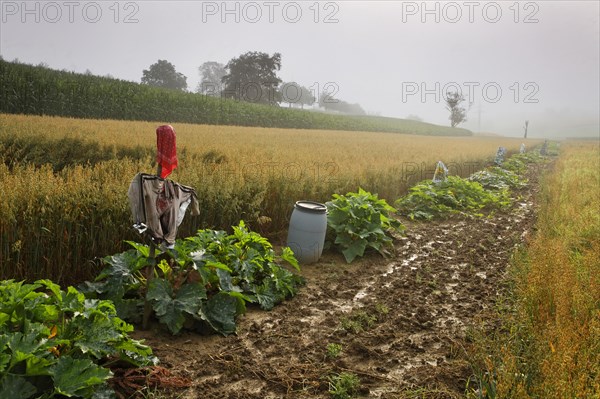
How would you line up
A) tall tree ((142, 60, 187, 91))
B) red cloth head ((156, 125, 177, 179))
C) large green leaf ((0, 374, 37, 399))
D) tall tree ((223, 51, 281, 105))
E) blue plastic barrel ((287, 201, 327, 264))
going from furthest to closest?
tall tree ((142, 60, 187, 91)) → tall tree ((223, 51, 281, 105)) → blue plastic barrel ((287, 201, 327, 264)) → red cloth head ((156, 125, 177, 179)) → large green leaf ((0, 374, 37, 399))

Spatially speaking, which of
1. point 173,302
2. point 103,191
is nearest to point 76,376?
point 173,302

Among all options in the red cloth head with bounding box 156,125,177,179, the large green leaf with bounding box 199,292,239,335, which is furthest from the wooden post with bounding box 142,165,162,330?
the red cloth head with bounding box 156,125,177,179

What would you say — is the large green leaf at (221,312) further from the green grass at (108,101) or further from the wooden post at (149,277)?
the green grass at (108,101)

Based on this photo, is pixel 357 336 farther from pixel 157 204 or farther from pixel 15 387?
pixel 15 387

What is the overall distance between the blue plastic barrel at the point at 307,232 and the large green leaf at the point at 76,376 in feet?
10.1

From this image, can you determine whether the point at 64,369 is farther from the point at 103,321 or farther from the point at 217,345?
the point at 217,345

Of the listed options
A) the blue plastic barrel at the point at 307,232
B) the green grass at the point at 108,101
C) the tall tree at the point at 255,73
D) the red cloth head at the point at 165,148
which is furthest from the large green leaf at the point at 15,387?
the tall tree at the point at 255,73

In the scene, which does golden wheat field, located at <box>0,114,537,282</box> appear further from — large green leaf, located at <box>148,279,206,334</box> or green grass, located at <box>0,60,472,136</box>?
green grass, located at <box>0,60,472,136</box>

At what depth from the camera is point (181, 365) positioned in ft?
8.95

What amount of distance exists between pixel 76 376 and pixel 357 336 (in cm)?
209

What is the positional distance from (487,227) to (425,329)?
4591 mm

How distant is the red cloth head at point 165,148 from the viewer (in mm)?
2746

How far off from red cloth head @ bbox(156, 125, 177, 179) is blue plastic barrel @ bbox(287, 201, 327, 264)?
2320 millimetres

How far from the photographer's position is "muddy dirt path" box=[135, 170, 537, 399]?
263 centimetres
